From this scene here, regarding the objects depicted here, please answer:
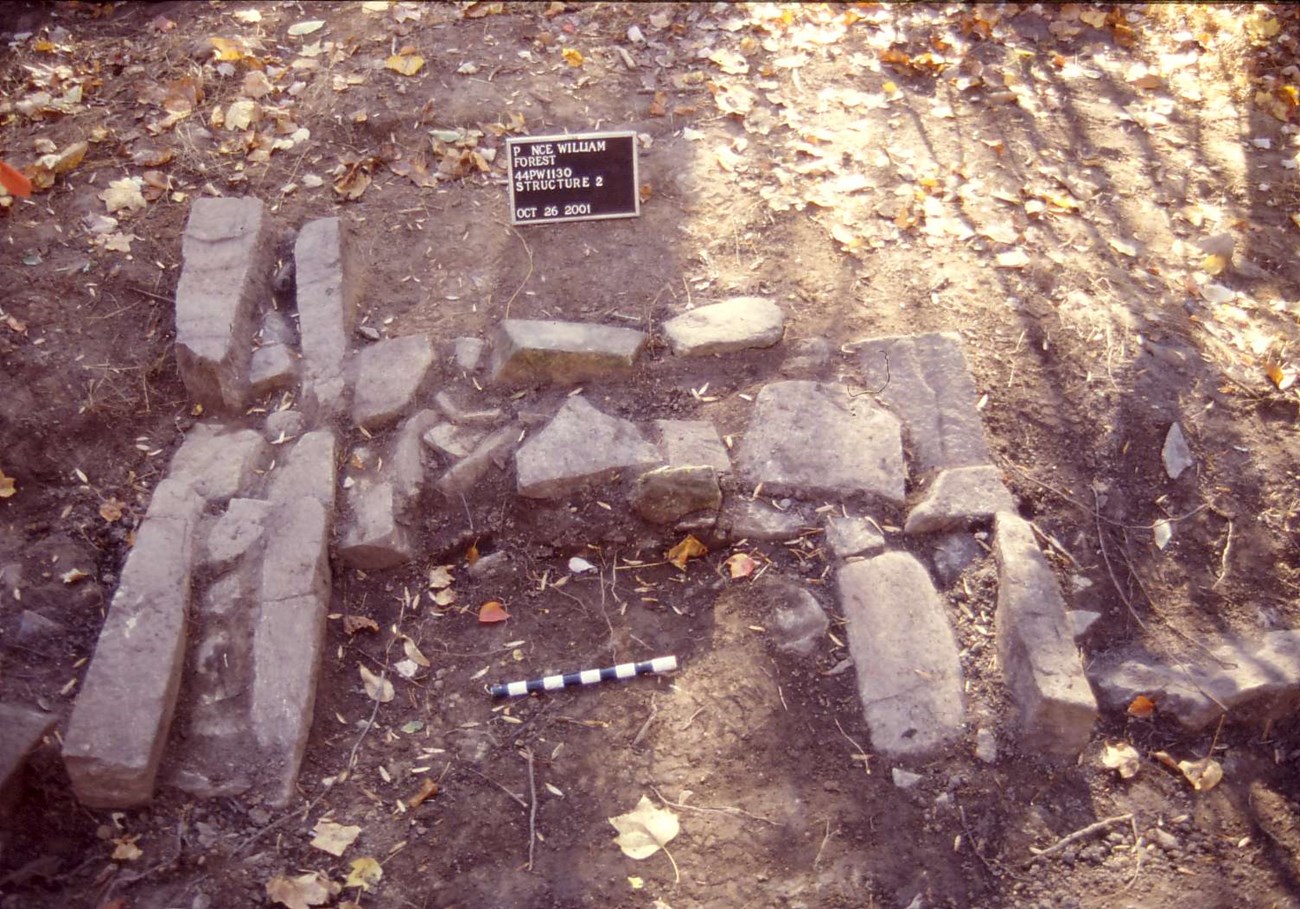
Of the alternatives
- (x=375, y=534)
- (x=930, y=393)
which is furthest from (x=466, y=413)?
(x=930, y=393)

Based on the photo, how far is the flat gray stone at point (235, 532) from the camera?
305 cm

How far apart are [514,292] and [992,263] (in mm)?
1872

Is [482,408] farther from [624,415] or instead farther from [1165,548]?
[1165,548]

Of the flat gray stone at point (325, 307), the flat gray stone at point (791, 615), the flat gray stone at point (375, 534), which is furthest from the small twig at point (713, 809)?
the flat gray stone at point (325, 307)

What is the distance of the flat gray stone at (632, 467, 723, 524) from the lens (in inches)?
121

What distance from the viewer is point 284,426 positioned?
3445 mm

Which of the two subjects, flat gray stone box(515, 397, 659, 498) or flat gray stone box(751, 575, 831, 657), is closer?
flat gray stone box(751, 575, 831, 657)

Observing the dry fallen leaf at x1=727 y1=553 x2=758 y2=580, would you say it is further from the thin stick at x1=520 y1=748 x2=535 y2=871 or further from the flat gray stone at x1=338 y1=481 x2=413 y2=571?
the flat gray stone at x1=338 y1=481 x2=413 y2=571

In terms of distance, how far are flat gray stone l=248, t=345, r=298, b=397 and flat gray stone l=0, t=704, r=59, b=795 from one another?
4.21ft

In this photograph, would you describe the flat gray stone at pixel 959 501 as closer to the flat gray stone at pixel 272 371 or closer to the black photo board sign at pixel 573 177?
the black photo board sign at pixel 573 177

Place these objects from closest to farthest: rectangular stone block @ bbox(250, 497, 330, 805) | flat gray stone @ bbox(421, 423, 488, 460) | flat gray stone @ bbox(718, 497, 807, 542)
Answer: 1. rectangular stone block @ bbox(250, 497, 330, 805)
2. flat gray stone @ bbox(718, 497, 807, 542)
3. flat gray stone @ bbox(421, 423, 488, 460)

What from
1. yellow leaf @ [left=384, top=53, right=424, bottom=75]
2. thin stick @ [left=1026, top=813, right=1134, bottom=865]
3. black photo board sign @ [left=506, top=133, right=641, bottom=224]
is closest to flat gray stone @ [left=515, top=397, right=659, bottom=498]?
black photo board sign @ [left=506, top=133, right=641, bottom=224]

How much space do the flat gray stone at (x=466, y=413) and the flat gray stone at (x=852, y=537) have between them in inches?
45.9

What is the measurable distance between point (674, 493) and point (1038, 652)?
3.78ft
